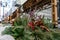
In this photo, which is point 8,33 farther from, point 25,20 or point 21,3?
point 21,3

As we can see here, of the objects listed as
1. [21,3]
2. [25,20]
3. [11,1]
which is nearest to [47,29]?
[25,20]

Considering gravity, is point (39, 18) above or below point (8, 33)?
above

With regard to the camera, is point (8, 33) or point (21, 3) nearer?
point (8, 33)

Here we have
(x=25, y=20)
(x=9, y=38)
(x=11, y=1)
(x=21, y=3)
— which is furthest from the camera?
(x=11, y=1)

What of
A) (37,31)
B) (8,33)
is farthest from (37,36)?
(8,33)

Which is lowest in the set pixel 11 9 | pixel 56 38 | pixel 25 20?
pixel 56 38

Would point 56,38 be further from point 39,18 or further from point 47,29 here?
point 39,18

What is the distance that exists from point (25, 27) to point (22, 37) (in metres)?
0.08

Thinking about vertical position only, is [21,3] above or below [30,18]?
above

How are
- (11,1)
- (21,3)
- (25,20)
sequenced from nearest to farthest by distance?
1. (25,20)
2. (21,3)
3. (11,1)

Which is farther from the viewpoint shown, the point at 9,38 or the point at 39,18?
the point at 39,18

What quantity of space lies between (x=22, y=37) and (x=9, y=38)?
0.32ft

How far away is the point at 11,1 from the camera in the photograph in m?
4.32

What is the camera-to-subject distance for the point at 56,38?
1241 millimetres
